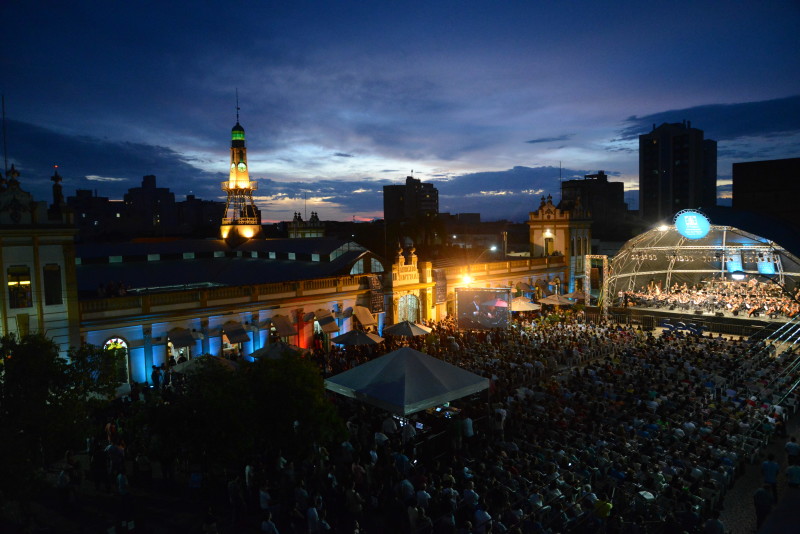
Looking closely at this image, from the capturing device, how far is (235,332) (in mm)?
22984

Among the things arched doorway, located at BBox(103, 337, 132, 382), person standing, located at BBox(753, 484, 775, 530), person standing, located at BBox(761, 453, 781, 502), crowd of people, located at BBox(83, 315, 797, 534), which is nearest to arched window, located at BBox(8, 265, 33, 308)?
arched doorway, located at BBox(103, 337, 132, 382)

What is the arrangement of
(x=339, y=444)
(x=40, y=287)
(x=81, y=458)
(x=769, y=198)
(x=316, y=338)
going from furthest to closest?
1. (x=316, y=338)
2. (x=40, y=287)
3. (x=769, y=198)
4. (x=81, y=458)
5. (x=339, y=444)

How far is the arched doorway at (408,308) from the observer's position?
30094mm

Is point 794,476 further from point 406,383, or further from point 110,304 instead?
point 110,304

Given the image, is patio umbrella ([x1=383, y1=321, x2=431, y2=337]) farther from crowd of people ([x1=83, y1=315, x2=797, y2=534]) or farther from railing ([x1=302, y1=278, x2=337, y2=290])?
crowd of people ([x1=83, y1=315, x2=797, y2=534])

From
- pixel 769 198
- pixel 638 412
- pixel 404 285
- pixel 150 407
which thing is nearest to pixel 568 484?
pixel 638 412

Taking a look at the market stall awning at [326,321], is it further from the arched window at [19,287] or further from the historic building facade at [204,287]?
the arched window at [19,287]

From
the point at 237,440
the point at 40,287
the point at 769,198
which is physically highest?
the point at 769,198

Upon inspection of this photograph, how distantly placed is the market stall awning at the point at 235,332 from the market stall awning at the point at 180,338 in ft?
5.16

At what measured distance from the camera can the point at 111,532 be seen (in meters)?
10.3

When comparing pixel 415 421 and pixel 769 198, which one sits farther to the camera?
pixel 769 198

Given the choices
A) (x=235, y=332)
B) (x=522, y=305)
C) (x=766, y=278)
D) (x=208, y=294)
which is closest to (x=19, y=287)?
(x=208, y=294)

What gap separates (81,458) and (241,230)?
90.2 feet

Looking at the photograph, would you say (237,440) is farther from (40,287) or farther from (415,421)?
(40,287)
